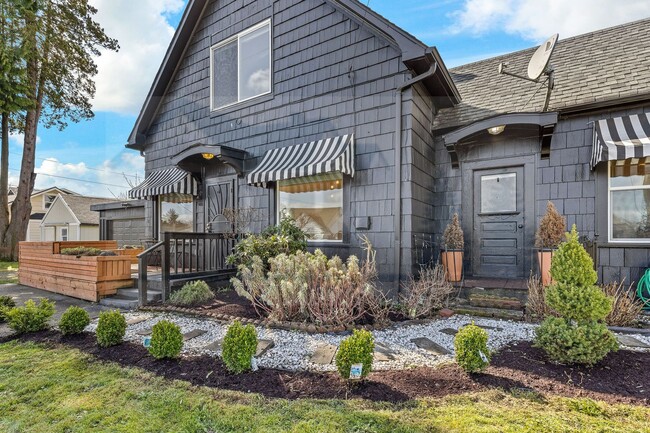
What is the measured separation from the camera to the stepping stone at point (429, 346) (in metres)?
3.78

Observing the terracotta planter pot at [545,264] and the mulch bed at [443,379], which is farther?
the terracotta planter pot at [545,264]

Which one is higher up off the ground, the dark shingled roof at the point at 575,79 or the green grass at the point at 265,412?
the dark shingled roof at the point at 575,79

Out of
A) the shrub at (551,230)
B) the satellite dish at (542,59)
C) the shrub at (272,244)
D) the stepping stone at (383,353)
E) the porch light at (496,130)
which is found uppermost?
the satellite dish at (542,59)

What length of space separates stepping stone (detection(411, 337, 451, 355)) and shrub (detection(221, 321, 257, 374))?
6.45ft

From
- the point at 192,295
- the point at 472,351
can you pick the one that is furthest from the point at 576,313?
the point at 192,295

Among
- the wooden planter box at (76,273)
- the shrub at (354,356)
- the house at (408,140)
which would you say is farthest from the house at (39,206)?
the shrub at (354,356)

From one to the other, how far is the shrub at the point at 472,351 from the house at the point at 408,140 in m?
2.86

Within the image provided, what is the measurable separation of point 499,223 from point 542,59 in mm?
2880

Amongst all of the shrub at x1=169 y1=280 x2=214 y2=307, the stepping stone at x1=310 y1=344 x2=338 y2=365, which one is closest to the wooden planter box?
the shrub at x1=169 y1=280 x2=214 y2=307

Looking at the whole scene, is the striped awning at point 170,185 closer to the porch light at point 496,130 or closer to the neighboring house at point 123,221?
the neighboring house at point 123,221

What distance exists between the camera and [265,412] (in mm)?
2490

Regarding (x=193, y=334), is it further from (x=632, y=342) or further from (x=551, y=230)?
(x=551, y=230)

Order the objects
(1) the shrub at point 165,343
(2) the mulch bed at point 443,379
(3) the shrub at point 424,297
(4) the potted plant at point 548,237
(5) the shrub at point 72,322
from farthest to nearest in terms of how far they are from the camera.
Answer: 1. (4) the potted plant at point 548,237
2. (3) the shrub at point 424,297
3. (5) the shrub at point 72,322
4. (1) the shrub at point 165,343
5. (2) the mulch bed at point 443,379

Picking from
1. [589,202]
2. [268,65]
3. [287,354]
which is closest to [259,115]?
[268,65]
